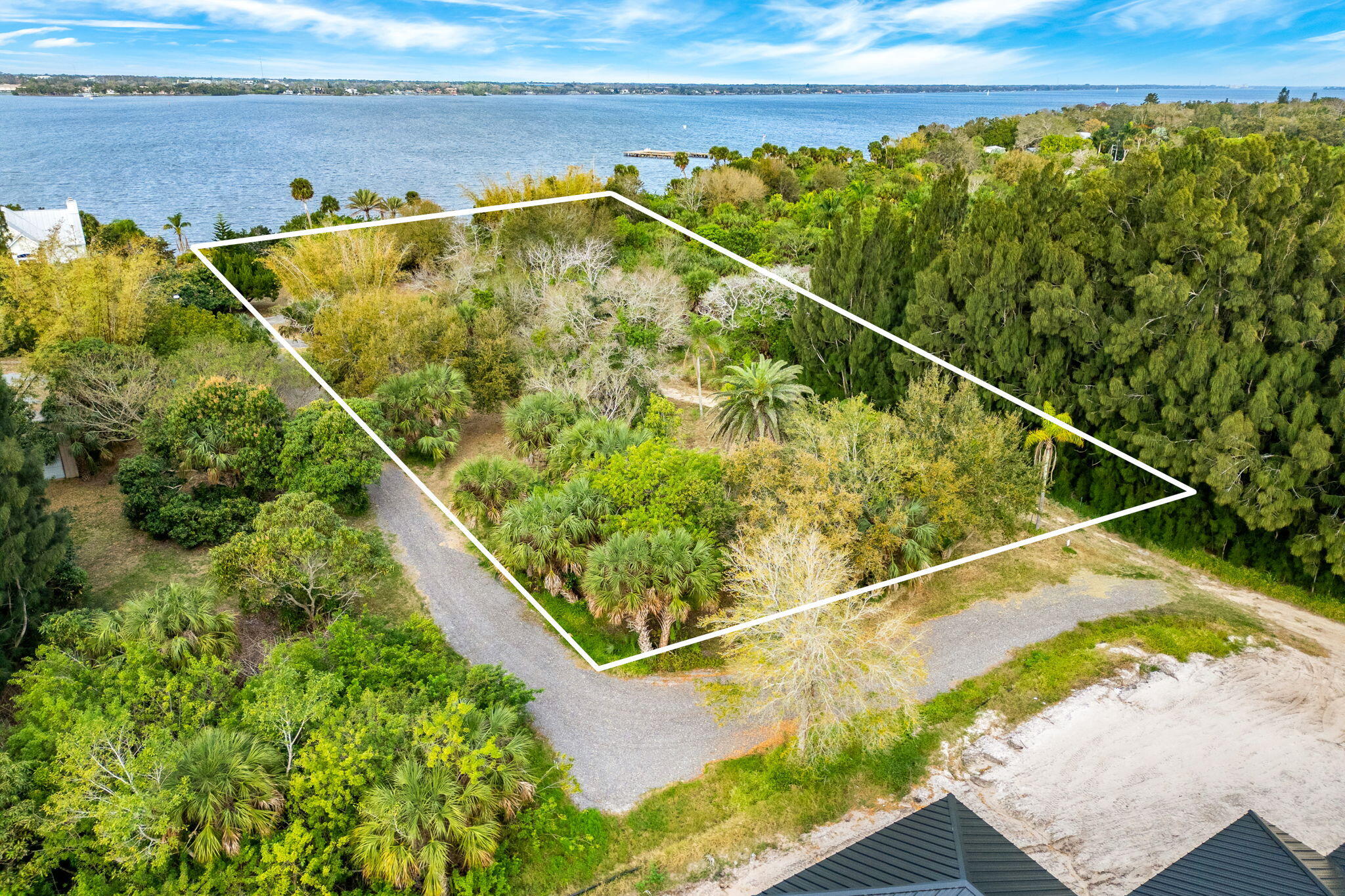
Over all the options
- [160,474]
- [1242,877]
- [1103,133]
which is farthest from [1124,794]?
[1103,133]

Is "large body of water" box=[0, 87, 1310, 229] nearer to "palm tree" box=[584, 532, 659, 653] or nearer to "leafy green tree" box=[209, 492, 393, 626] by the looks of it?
"leafy green tree" box=[209, 492, 393, 626]

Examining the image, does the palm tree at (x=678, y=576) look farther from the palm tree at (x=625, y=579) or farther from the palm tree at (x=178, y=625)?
the palm tree at (x=178, y=625)

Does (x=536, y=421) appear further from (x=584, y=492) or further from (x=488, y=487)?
(x=584, y=492)

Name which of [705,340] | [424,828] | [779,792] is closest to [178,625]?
[424,828]

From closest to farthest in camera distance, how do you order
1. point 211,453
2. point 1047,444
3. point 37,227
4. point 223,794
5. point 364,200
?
point 223,794 < point 1047,444 < point 211,453 < point 37,227 < point 364,200

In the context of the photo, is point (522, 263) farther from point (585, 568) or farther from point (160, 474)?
point (160, 474)

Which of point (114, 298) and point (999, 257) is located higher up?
point (999, 257)
